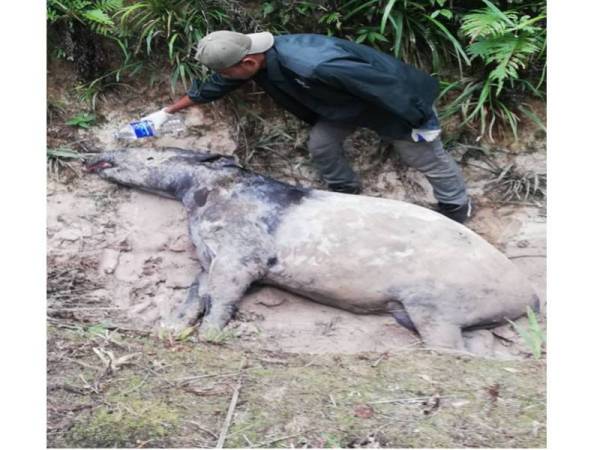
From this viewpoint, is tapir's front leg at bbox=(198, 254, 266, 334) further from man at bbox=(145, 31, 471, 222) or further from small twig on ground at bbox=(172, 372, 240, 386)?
man at bbox=(145, 31, 471, 222)

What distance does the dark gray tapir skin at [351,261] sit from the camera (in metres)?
3.65

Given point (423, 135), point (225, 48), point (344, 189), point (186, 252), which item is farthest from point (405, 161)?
point (186, 252)

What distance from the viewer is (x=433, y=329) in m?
3.61

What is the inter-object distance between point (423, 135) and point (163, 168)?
1668 millimetres

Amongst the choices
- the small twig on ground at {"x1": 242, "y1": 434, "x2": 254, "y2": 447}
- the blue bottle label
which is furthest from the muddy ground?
the blue bottle label

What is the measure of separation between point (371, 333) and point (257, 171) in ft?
4.83

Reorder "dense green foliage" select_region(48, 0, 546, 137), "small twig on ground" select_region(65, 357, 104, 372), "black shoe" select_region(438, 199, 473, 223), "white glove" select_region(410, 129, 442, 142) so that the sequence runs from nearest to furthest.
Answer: "small twig on ground" select_region(65, 357, 104, 372) → "white glove" select_region(410, 129, 442, 142) → "black shoe" select_region(438, 199, 473, 223) → "dense green foliage" select_region(48, 0, 546, 137)

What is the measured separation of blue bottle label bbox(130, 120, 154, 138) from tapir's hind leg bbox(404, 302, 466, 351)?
2.02m

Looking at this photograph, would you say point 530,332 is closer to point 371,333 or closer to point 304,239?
point 371,333

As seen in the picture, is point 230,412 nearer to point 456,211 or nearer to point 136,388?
point 136,388

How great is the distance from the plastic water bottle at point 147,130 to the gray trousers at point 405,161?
3.36 feet

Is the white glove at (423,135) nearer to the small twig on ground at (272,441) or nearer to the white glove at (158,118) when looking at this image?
the white glove at (158,118)

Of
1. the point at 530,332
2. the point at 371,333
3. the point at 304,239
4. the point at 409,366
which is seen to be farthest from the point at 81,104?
the point at 530,332

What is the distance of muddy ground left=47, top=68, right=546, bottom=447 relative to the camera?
300cm
